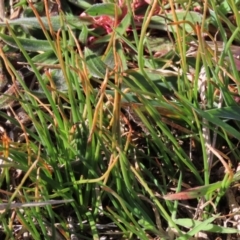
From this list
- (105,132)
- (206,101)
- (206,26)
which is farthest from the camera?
(206,26)

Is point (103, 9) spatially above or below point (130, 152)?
above

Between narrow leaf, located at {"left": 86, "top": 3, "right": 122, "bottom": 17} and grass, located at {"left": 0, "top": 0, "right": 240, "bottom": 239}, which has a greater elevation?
narrow leaf, located at {"left": 86, "top": 3, "right": 122, "bottom": 17}

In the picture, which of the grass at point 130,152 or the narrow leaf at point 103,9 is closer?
the grass at point 130,152

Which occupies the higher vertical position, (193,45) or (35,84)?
(193,45)

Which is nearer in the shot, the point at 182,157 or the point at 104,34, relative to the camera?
the point at 182,157

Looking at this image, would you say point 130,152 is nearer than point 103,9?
Yes

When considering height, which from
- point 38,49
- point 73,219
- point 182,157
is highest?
point 38,49

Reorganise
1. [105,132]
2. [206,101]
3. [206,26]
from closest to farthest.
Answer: [105,132] → [206,101] → [206,26]

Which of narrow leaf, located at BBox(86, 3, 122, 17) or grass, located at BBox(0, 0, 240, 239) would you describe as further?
narrow leaf, located at BBox(86, 3, 122, 17)

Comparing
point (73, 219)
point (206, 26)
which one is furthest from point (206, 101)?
point (73, 219)

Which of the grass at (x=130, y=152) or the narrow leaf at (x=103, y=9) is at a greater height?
the narrow leaf at (x=103, y=9)

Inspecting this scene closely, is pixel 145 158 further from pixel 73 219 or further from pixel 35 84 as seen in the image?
pixel 35 84
